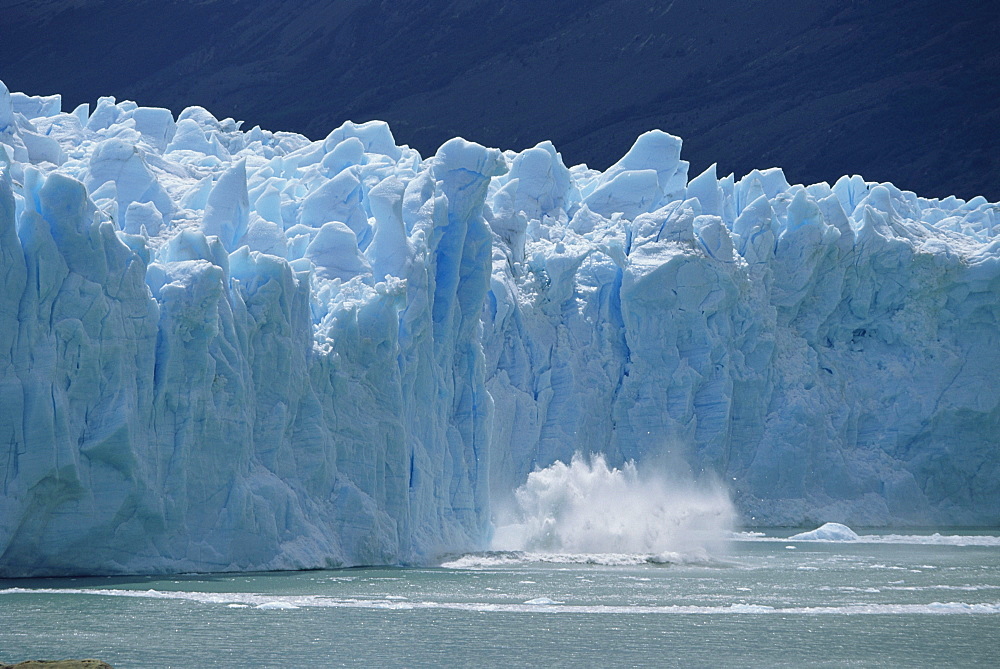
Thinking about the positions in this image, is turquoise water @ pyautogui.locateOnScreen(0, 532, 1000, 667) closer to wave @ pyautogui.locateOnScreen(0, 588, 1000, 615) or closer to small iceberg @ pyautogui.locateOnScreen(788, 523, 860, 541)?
wave @ pyautogui.locateOnScreen(0, 588, 1000, 615)

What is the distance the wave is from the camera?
1389cm

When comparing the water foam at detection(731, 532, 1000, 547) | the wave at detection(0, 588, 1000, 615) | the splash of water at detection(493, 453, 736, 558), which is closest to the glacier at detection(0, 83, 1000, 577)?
the splash of water at detection(493, 453, 736, 558)

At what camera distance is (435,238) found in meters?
20.0

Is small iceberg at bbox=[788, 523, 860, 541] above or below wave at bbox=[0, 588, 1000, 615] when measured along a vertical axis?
above

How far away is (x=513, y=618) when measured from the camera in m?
13.7

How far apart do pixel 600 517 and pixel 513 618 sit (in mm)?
8910

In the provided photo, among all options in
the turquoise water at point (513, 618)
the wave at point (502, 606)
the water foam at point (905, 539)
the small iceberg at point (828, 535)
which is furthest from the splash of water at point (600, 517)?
the wave at point (502, 606)

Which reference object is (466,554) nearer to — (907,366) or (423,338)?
(423,338)

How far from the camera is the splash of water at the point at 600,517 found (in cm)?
2189

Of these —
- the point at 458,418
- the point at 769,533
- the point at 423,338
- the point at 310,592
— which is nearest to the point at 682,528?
the point at 769,533

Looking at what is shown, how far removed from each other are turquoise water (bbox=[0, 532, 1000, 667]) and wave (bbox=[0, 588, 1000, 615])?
0.9 inches

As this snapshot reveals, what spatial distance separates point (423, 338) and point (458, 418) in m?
1.67

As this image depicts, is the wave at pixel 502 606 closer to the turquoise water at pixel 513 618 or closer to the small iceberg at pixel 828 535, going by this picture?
the turquoise water at pixel 513 618

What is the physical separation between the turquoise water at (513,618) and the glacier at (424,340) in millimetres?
1013
